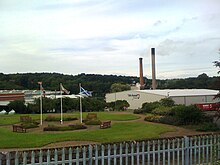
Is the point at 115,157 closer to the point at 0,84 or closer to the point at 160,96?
the point at 160,96

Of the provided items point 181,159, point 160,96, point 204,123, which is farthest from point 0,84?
point 181,159

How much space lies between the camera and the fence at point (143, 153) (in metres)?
8.41

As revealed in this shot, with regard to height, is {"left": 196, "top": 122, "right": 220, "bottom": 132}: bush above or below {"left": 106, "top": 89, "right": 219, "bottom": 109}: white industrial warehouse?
below

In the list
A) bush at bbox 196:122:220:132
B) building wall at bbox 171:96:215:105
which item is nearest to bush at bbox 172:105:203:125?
bush at bbox 196:122:220:132

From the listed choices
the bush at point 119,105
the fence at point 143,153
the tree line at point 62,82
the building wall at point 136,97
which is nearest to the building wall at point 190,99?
the building wall at point 136,97

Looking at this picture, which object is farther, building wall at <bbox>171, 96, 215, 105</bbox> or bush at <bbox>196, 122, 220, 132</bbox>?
building wall at <bbox>171, 96, 215, 105</bbox>

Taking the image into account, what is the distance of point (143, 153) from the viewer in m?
9.31

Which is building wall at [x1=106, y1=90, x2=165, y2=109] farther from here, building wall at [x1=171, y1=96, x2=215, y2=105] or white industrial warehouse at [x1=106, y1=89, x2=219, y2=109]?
building wall at [x1=171, y1=96, x2=215, y2=105]

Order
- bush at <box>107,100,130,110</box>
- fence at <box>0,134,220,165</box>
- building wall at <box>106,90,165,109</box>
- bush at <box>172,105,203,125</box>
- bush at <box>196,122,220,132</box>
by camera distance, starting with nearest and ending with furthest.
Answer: fence at <box>0,134,220,165</box>
bush at <box>196,122,220,132</box>
bush at <box>172,105,203,125</box>
building wall at <box>106,90,165,109</box>
bush at <box>107,100,130,110</box>

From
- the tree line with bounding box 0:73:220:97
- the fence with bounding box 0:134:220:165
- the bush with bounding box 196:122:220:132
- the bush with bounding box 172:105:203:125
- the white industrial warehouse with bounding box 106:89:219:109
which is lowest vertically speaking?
the bush with bounding box 196:122:220:132

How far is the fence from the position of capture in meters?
8.41

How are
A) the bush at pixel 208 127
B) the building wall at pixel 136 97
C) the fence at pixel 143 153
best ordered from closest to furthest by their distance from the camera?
the fence at pixel 143 153
the bush at pixel 208 127
the building wall at pixel 136 97

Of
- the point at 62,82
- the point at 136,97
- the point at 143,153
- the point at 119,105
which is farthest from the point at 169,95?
the point at 143,153

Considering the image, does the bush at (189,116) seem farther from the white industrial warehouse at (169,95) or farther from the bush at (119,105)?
the bush at (119,105)
